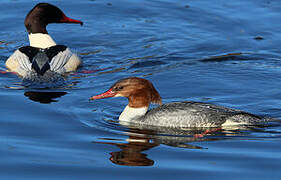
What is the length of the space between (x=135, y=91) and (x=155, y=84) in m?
2.01

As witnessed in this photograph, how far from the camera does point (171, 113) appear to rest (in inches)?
314

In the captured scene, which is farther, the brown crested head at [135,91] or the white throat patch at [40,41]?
the white throat patch at [40,41]

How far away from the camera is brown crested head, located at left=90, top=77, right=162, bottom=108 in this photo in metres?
8.05

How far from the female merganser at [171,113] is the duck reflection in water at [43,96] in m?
1.43

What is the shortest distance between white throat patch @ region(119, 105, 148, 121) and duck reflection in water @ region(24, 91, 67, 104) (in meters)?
1.42

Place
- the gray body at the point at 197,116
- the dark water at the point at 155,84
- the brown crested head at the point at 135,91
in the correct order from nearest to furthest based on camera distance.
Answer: the dark water at the point at 155,84 → the gray body at the point at 197,116 → the brown crested head at the point at 135,91

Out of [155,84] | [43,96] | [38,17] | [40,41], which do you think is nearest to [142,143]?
[43,96]

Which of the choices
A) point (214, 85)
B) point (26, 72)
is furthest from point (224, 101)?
point (26, 72)

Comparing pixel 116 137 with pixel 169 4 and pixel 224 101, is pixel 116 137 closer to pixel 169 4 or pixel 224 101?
pixel 224 101

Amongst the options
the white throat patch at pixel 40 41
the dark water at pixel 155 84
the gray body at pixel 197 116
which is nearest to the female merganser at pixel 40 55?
the white throat patch at pixel 40 41

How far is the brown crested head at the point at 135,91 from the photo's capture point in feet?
26.4

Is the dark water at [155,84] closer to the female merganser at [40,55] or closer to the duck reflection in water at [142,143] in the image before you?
the duck reflection in water at [142,143]

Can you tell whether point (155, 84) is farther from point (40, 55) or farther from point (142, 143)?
point (142, 143)

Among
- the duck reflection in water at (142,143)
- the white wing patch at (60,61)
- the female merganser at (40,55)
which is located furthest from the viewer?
the white wing patch at (60,61)
